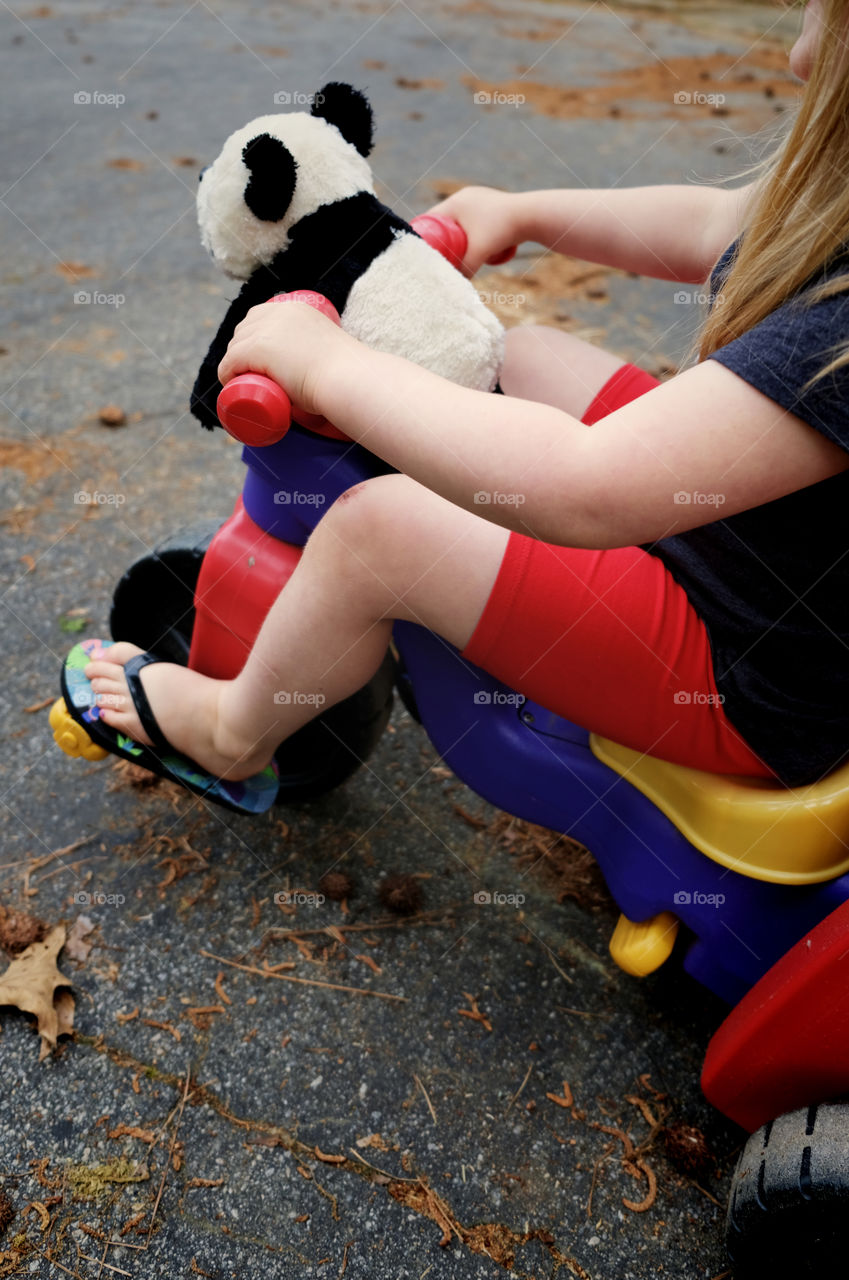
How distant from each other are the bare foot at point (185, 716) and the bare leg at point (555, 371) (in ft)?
1.51

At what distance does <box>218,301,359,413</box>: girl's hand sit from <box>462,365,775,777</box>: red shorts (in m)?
0.21

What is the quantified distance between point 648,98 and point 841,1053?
4644 millimetres

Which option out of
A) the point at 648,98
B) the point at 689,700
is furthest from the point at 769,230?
the point at 648,98

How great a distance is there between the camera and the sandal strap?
3.35 ft

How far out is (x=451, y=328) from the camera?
81 centimetres

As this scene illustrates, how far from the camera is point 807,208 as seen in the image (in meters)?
0.67

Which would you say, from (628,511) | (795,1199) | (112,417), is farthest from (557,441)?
(112,417)

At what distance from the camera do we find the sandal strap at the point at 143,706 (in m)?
1.02

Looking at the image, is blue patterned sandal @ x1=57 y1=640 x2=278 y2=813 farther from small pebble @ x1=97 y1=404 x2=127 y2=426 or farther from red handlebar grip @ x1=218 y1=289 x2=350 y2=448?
small pebble @ x1=97 y1=404 x2=127 y2=426

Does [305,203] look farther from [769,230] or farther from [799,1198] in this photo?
[799,1198]

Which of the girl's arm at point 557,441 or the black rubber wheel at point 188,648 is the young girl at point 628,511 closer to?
the girl's arm at point 557,441

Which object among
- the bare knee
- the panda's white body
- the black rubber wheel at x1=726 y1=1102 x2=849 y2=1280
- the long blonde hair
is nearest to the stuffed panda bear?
the panda's white body

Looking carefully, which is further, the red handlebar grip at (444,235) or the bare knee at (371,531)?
the red handlebar grip at (444,235)

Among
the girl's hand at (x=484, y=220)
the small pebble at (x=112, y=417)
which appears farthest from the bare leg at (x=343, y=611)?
the small pebble at (x=112, y=417)
